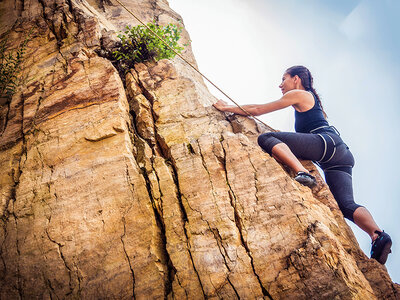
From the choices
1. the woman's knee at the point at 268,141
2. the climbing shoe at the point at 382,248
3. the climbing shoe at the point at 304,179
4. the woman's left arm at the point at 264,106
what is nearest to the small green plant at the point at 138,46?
the woman's left arm at the point at 264,106

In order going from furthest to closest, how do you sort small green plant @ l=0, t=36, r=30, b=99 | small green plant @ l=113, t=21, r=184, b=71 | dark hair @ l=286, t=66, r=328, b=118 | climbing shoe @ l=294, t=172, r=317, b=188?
1. small green plant @ l=113, t=21, r=184, b=71
2. small green plant @ l=0, t=36, r=30, b=99
3. dark hair @ l=286, t=66, r=328, b=118
4. climbing shoe @ l=294, t=172, r=317, b=188

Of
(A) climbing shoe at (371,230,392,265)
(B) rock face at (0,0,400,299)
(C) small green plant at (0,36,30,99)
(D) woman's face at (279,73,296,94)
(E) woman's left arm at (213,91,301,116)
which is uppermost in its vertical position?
(C) small green plant at (0,36,30,99)

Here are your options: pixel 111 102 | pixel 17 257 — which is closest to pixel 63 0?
pixel 111 102

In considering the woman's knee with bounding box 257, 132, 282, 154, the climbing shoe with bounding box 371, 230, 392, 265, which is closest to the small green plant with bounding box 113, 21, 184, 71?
the woman's knee with bounding box 257, 132, 282, 154

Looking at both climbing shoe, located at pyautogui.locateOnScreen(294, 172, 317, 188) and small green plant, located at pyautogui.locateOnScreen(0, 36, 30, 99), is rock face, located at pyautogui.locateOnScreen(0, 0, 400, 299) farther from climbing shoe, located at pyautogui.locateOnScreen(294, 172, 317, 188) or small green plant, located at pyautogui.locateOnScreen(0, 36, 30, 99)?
small green plant, located at pyautogui.locateOnScreen(0, 36, 30, 99)

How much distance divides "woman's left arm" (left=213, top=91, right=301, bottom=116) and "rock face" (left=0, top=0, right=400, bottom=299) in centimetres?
20

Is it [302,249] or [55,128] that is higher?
[55,128]

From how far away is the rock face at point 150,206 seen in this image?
10.4ft

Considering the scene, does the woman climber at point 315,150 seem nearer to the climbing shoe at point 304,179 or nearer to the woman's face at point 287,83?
the climbing shoe at point 304,179

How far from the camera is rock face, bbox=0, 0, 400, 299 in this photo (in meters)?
3.16

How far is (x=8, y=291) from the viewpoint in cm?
333

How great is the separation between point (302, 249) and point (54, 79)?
619 cm

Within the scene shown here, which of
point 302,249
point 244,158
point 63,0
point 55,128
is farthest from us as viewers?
point 63,0

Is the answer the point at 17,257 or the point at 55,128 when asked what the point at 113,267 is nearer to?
the point at 17,257
